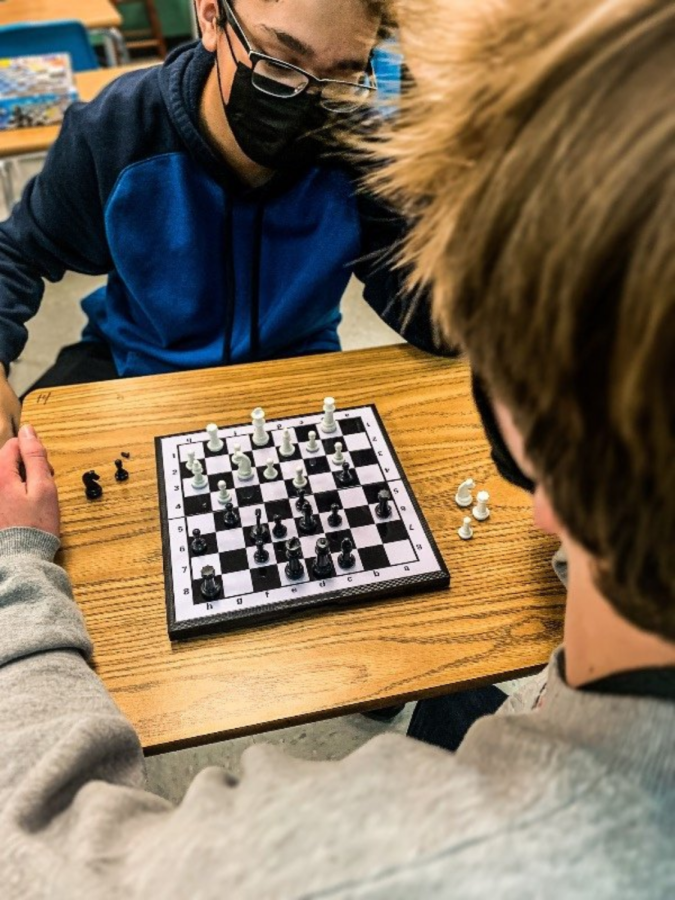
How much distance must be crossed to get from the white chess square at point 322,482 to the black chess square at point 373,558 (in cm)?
14

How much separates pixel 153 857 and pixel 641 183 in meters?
0.54

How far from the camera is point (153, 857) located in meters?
0.50

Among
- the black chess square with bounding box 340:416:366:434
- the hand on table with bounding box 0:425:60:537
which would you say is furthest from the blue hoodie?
the hand on table with bounding box 0:425:60:537

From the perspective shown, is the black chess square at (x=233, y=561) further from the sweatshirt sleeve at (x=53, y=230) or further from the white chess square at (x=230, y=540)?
the sweatshirt sleeve at (x=53, y=230)

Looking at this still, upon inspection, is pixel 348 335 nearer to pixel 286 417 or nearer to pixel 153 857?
pixel 286 417

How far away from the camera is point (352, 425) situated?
1.23m

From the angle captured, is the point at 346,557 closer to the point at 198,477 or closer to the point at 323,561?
the point at 323,561

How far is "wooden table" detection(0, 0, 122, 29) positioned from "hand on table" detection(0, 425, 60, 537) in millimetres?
2440

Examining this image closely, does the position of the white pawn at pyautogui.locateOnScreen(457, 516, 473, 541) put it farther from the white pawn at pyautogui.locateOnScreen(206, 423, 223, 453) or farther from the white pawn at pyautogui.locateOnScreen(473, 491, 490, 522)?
the white pawn at pyautogui.locateOnScreen(206, 423, 223, 453)

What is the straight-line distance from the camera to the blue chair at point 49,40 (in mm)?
2479

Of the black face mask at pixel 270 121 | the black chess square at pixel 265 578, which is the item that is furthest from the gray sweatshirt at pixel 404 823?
the black face mask at pixel 270 121

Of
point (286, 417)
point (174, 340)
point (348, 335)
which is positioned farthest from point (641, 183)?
point (348, 335)

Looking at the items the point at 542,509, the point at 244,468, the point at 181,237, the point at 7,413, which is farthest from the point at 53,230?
the point at 542,509

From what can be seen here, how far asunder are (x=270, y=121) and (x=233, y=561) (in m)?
0.79
